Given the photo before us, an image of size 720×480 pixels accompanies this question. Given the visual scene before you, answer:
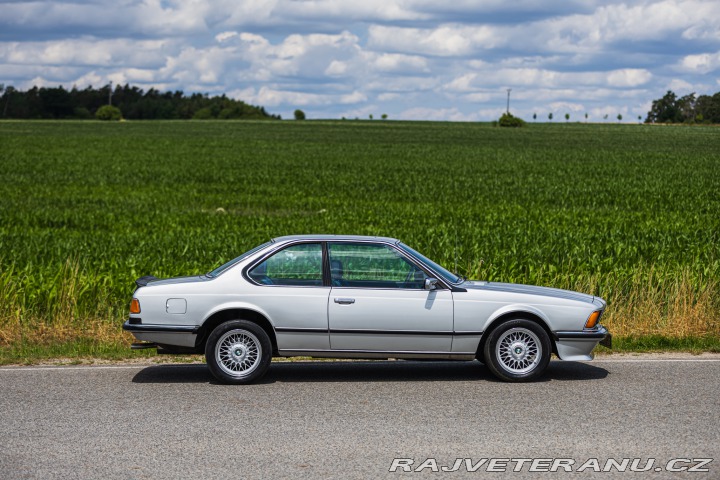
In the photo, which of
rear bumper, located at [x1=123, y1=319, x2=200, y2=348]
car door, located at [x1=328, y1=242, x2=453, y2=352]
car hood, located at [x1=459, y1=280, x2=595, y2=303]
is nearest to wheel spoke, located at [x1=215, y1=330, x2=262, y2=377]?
rear bumper, located at [x1=123, y1=319, x2=200, y2=348]

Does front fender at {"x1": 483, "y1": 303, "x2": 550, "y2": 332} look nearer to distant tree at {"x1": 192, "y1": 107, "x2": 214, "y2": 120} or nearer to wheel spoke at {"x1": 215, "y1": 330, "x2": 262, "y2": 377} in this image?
wheel spoke at {"x1": 215, "y1": 330, "x2": 262, "y2": 377}

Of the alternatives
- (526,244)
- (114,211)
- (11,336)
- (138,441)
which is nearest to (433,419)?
(138,441)

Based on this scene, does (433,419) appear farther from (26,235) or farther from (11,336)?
(26,235)

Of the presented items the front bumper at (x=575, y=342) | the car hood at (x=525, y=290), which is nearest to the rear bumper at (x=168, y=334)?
the car hood at (x=525, y=290)

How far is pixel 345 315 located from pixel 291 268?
2.33ft

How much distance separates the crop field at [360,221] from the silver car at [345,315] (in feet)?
7.24

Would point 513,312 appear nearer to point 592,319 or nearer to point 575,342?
point 575,342

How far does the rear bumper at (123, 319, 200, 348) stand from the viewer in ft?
27.8

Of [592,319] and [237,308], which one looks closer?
[237,308]

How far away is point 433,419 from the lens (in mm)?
7102

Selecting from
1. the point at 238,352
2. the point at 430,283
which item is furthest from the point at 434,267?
the point at 238,352

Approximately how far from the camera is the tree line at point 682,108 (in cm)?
18225

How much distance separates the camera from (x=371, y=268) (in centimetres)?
873

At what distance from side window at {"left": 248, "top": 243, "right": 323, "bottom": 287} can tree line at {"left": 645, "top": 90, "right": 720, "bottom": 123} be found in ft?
603
